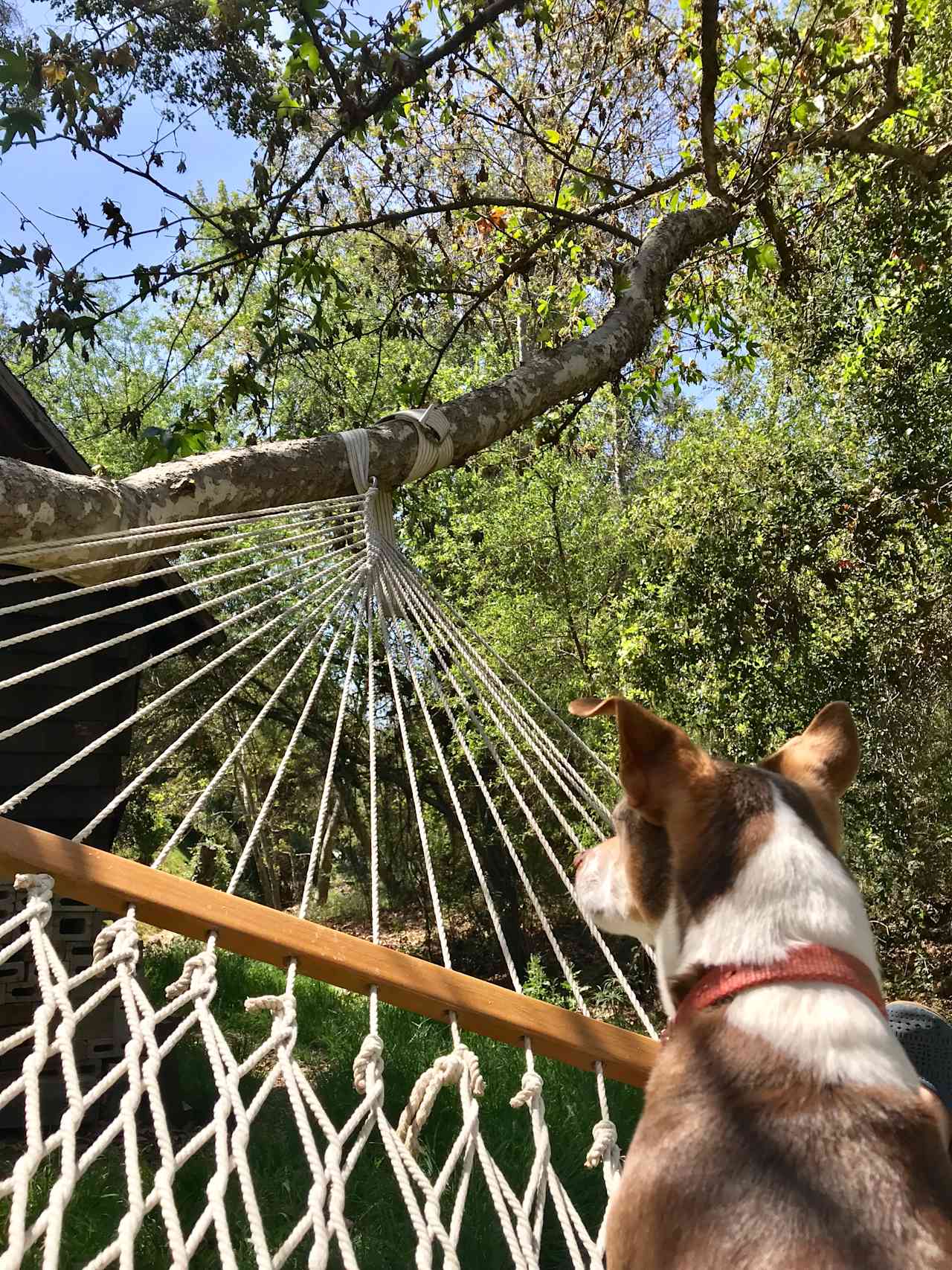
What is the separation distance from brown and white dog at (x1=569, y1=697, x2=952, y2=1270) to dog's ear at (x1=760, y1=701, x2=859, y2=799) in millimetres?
43

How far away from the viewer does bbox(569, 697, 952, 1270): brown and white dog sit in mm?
701

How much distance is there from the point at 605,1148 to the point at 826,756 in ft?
1.89

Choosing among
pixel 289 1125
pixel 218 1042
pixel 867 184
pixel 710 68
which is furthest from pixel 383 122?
pixel 289 1125

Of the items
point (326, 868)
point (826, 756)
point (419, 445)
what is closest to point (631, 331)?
point (419, 445)

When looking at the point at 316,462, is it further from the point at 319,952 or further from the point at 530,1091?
the point at 530,1091

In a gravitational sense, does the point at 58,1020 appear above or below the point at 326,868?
above

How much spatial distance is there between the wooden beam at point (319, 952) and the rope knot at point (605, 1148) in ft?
0.39

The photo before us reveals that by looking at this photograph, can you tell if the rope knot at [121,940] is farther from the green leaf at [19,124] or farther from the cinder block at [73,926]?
the cinder block at [73,926]

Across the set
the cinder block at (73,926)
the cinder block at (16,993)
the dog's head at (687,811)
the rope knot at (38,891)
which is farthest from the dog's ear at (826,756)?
the cinder block at (73,926)

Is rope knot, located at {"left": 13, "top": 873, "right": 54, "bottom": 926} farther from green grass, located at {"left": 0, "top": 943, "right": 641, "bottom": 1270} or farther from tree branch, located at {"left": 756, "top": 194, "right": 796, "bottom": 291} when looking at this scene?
tree branch, located at {"left": 756, "top": 194, "right": 796, "bottom": 291}

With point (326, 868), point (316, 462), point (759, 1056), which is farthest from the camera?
point (326, 868)

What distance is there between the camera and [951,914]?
4715 millimetres

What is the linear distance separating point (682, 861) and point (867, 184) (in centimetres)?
383

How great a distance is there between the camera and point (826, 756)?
114 cm
